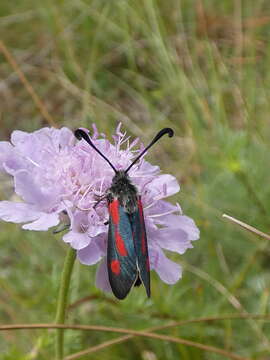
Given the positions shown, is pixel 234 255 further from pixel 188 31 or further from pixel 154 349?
pixel 188 31

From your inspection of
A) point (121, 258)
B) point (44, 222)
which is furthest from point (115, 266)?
point (44, 222)

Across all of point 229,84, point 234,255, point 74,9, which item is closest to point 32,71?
point 74,9

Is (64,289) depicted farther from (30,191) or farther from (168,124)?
(168,124)

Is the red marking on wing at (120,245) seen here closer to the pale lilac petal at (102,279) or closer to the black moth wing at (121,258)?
the black moth wing at (121,258)

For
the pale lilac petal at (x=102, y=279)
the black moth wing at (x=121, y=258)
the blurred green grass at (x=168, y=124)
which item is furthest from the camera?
the blurred green grass at (x=168, y=124)

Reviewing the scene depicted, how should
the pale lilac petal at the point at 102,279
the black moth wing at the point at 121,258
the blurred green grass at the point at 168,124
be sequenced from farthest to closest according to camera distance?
the blurred green grass at the point at 168,124 < the pale lilac petal at the point at 102,279 < the black moth wing at the point at 121,258

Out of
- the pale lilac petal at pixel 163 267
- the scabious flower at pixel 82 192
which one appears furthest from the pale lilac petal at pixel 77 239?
the pale lilac petal at pixel 163 267

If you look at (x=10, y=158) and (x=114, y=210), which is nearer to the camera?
(x=114, y=210)
